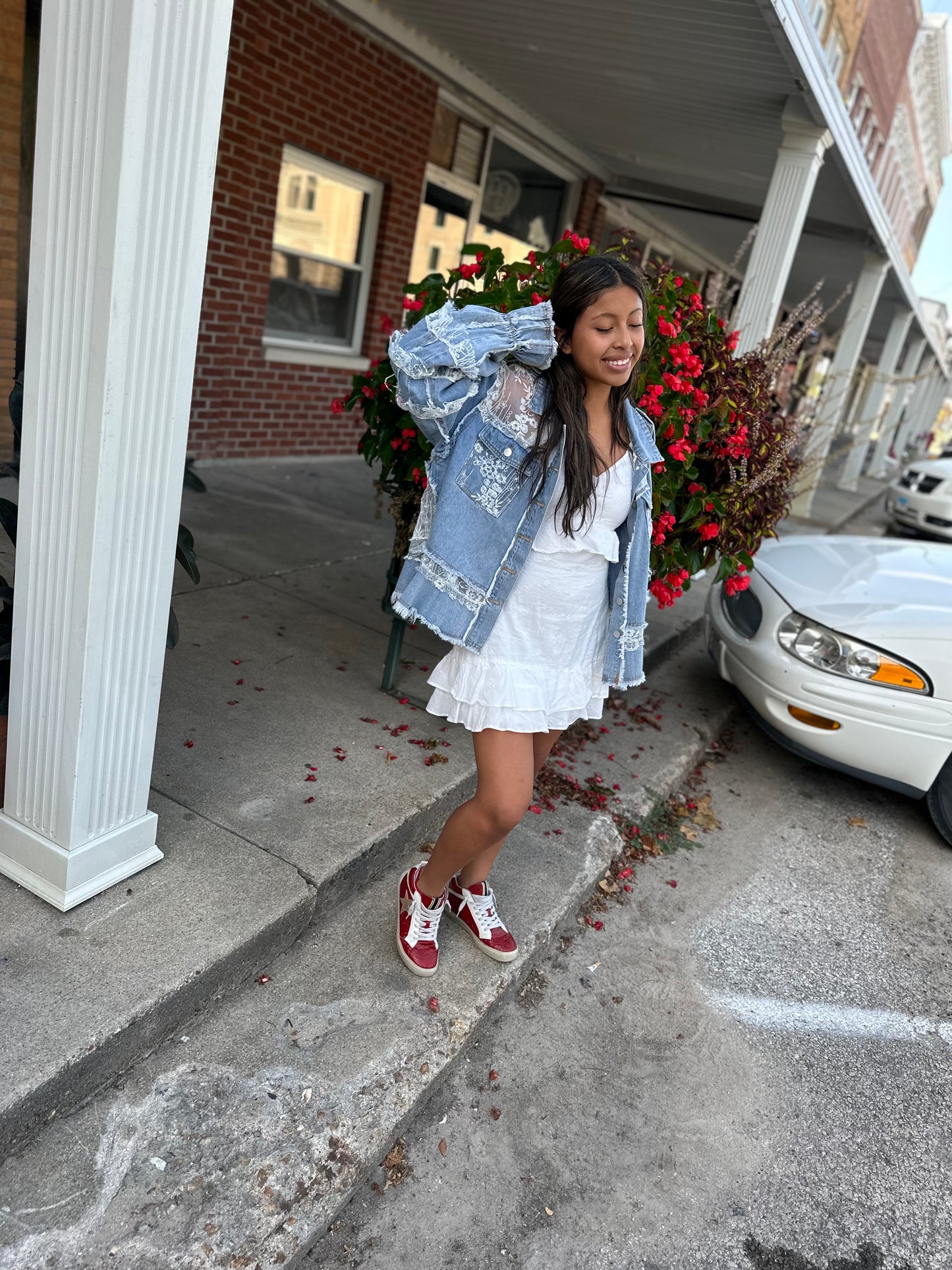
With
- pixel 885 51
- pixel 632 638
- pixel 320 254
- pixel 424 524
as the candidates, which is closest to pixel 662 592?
pixel 632 638

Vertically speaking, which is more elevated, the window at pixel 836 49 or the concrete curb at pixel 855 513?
the window at pixel 836 49

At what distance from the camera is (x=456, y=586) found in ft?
7.36

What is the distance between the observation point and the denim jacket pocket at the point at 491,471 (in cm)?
217

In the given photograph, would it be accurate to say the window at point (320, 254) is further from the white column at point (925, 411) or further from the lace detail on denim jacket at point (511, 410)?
the white column at point (925, 411)

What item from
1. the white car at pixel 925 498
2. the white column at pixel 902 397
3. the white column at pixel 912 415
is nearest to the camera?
the white car at pixel 925 498

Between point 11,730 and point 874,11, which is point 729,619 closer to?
point 11,730

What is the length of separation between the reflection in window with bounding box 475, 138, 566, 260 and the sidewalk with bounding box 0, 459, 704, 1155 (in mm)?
6105

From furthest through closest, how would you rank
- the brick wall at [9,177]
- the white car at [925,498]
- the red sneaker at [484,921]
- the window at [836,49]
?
the white car at [925,498] < the window at [836,49] < the brick wall at [9,177] < the red sneaker at [484,921]

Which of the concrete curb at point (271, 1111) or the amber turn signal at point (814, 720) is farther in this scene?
the amber turn signal at point (814, 720)

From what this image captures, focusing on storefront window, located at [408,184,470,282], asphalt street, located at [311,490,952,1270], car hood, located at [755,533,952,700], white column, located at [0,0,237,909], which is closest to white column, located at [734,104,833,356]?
car hood, located at [755,533,952,700]

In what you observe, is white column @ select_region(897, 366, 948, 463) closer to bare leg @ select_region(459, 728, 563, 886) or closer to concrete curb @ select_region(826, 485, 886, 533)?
concrete curb @ select_region(826, 485, 886, 533)

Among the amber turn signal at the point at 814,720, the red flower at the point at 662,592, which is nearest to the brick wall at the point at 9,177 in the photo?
the red flower at the point at 662,592

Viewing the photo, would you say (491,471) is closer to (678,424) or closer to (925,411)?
(678,424)

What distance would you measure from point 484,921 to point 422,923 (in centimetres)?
23
